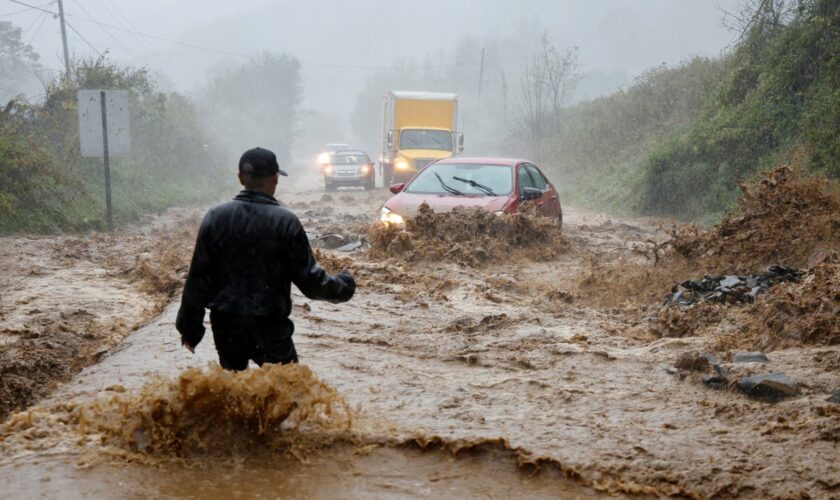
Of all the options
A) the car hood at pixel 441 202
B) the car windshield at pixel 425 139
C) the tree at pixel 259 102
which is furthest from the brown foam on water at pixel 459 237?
the tree at pixel 259 102

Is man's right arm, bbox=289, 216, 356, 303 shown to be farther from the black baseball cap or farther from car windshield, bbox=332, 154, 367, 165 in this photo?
car windshield, bbox=332, 154, 367, 165

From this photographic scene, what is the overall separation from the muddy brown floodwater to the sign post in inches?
441

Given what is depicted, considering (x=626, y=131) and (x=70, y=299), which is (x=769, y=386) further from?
(x=626, y=131)

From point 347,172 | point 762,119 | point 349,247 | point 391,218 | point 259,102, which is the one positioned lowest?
point 349,247

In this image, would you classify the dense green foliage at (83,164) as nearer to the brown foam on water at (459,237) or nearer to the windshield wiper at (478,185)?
the brown foam on water at (459,237)

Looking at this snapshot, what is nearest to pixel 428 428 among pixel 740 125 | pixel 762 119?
pixel 762 119

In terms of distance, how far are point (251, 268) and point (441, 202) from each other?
27.4ft

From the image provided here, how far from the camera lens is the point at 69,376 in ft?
22.7

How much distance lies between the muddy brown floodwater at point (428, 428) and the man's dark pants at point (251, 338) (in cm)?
11

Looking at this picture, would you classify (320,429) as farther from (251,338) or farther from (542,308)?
(542,308)

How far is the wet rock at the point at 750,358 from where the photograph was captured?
6.52 m

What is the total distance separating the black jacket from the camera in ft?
13.8

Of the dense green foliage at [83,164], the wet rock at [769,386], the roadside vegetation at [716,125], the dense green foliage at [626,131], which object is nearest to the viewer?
the wet rock at [769,386]

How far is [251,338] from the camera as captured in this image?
4.35m
